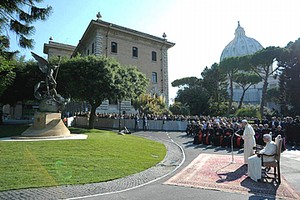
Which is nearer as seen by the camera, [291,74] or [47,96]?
[47,96]

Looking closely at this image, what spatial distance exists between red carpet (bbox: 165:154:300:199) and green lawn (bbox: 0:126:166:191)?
1.78 meters

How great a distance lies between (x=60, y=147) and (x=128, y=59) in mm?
29972

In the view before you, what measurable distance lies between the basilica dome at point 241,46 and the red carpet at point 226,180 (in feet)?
346

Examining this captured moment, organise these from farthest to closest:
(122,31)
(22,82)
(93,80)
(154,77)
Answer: (154,77), (122,31), (22,82), (93,80)

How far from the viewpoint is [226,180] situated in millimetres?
7621

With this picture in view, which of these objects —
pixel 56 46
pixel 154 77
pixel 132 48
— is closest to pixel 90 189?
pixel 132 48

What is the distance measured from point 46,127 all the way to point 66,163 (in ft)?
23.1

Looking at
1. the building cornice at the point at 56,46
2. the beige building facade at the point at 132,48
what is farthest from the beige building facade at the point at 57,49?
the beige building facade at the point at 132,48

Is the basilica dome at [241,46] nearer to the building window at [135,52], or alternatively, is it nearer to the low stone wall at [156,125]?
the building window at [135,52]

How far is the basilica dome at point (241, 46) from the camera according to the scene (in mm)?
108625

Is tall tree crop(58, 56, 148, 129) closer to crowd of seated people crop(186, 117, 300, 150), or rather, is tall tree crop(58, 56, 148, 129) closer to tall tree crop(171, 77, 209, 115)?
→ crowd of seated people crop(186, 117, 300, 150)

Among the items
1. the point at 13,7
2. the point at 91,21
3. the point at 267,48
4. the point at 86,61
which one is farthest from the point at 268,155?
the point at 267,48

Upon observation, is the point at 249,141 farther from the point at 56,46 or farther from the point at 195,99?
the point at 56,46

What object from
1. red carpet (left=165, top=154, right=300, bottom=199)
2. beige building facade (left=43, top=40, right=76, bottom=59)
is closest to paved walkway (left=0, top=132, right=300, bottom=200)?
red carpet (left=165, top=154, right=300, bottom=199)
